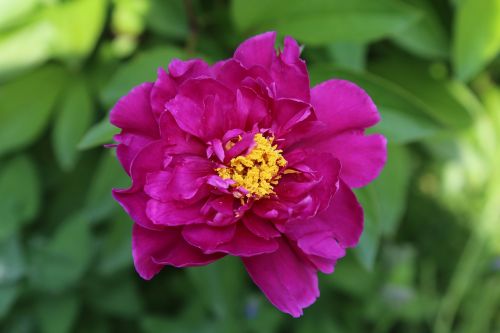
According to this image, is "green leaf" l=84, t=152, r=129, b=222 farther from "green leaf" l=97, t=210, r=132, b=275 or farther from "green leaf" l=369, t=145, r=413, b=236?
"green leaf" l=369, t=145, r=413, b=236

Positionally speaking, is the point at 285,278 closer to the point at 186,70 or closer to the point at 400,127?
the point at 186,70

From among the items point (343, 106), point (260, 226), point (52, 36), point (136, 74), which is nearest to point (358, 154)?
point (343, 106)

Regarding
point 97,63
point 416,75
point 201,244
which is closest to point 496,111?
point 416,75

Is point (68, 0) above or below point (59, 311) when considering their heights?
above

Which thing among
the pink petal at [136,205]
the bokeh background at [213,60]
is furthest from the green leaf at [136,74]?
the pink petal at [136,205]

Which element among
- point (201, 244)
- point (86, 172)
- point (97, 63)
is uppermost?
point (201, 244)

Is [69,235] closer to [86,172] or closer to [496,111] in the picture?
[86,172]
